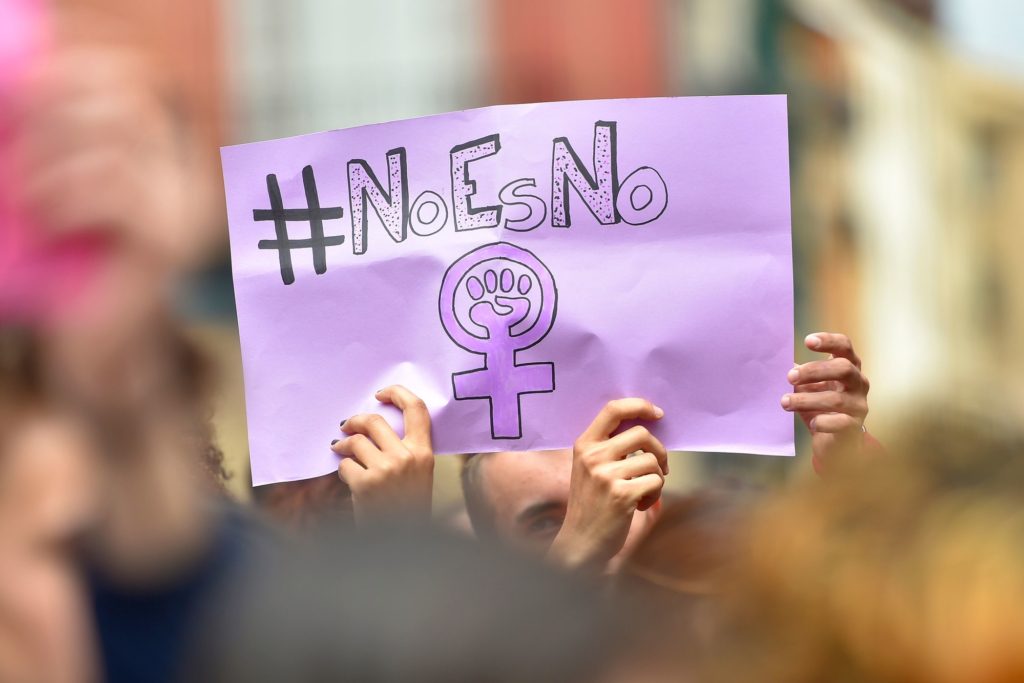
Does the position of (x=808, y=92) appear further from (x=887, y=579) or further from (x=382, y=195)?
(x=887, y=579)

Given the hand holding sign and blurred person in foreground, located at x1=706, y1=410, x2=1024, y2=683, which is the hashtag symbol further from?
blurred person in foreground, located at x1=706, y1=410, x2=1024, y2=683

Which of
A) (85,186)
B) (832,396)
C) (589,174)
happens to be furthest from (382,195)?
(85,186)

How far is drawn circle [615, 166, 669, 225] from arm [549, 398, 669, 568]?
341mm

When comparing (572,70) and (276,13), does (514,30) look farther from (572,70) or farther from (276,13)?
(276,13)

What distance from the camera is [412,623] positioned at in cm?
67

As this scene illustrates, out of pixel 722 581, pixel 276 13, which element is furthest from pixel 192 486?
pixel 276 13

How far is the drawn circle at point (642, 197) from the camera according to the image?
1911 millimetres

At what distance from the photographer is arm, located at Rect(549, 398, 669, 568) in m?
1.67

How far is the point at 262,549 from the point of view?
111cm

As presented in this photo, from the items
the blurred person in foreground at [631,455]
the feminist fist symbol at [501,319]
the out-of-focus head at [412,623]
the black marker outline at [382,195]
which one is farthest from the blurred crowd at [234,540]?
the black marker outline at [382,195]

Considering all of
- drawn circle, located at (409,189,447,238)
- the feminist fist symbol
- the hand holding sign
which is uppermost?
drawn circle, located at (409,189,447,238)

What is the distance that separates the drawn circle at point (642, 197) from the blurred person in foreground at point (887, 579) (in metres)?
1.10

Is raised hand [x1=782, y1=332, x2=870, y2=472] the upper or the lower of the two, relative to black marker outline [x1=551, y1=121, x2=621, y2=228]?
lower

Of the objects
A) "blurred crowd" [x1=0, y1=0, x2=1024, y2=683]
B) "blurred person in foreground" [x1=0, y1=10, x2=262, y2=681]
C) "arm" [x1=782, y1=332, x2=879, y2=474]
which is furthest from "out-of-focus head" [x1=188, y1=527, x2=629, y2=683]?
"arm" [x1=782, y1=332, x2=879, y2=474]
